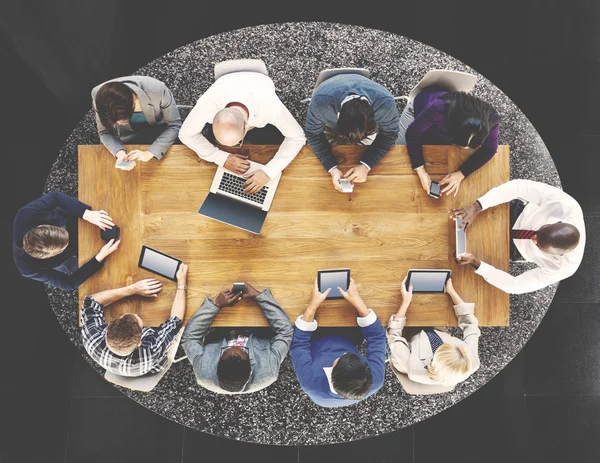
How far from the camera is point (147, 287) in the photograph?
2039 mm

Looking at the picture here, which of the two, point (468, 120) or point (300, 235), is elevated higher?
point (468, 120)

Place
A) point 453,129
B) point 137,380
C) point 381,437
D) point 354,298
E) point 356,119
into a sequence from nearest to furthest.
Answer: point 356,119
point 453,129
point 354,298
point 137,380
point 381,437

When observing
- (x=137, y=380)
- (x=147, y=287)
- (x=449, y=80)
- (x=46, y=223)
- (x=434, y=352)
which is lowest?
(x=137, y=380)

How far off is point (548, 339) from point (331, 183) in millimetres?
1922

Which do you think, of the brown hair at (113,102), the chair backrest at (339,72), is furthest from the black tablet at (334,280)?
the brown hair at (113,102)

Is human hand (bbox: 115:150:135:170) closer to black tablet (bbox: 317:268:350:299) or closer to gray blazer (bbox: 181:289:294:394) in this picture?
gray blazer (bbox: 181:289:294:394)

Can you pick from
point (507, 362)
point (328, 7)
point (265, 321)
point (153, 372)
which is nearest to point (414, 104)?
point (328, 7)

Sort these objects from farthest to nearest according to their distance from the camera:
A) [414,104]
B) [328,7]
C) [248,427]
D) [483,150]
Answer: [328,7], [248,427], [414,104], [483,150]

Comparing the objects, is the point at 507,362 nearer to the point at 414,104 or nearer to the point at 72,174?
the point at 414,104

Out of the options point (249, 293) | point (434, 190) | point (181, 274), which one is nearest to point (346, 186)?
point (434, 190)

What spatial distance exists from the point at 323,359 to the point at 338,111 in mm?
1179

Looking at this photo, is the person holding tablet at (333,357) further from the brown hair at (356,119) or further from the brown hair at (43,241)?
the brown hair at (43,241)

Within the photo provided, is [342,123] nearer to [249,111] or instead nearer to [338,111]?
[338,111]

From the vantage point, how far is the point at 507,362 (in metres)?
2.80
